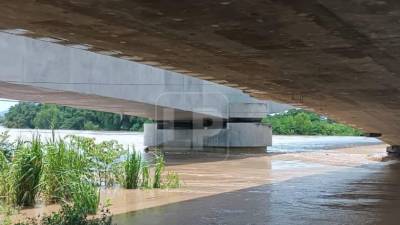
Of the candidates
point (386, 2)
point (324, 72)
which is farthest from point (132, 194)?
point (386, 2)

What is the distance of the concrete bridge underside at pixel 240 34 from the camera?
5.98 m

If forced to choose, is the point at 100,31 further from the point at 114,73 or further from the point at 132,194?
the point at 114,73

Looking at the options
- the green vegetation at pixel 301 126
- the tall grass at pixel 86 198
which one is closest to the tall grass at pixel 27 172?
the tall grass at pixel 86 198

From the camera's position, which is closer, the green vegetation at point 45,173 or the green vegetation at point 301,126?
the green vegetation at point 45,173

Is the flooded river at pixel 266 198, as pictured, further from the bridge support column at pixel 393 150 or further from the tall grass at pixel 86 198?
the bridge support column at pixel 393 150

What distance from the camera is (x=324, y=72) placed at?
34.7ft

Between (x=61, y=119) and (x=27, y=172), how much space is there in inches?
927

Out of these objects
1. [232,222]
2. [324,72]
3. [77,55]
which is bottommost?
[232,222]

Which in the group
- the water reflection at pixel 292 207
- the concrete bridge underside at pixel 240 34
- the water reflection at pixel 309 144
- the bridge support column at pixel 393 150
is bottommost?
the water reflection at pixel 292 207

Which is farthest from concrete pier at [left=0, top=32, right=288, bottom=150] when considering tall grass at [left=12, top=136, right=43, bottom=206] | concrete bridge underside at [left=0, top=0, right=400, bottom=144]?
concrete bridge underside at [left=0, top=0, right=400, bottom=144]

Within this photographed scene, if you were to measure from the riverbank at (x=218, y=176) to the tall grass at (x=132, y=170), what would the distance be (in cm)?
36

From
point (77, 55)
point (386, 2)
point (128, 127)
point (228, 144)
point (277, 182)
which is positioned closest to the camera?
point (386, 2)

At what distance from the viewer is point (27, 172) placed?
11.0 meters

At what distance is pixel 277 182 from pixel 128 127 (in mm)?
39651
